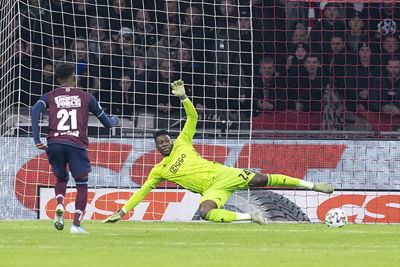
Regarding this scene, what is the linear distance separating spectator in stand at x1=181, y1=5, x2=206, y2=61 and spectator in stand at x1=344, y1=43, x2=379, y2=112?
9.09 feet

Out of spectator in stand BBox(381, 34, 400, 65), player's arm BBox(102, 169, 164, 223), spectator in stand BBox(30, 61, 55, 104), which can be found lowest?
player's arm BBox(102, 169, 164, 223)

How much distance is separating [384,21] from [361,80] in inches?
60.9

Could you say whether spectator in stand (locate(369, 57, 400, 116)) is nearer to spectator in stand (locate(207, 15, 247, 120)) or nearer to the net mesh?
the net mesh

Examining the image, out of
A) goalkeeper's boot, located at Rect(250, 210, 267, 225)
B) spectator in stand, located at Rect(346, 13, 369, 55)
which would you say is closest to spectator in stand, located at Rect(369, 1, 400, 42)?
spectator in stand, located at Rect(346, 13, 369, 55)

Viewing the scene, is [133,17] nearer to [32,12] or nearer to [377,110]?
[32,12]

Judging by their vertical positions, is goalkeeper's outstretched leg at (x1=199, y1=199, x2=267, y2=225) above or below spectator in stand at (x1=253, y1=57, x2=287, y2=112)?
below

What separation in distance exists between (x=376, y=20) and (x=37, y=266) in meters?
12.8

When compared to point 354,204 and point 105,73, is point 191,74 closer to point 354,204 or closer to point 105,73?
point 105,73

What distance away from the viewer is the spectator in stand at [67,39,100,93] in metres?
16.1

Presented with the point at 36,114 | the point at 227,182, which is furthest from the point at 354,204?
the point at 36,114

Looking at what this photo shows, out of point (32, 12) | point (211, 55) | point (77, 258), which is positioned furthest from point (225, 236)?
point (32, 12)

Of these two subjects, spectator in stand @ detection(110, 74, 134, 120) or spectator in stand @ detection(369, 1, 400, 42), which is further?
spectator in stand @ detection(369, 1, 400, 42)

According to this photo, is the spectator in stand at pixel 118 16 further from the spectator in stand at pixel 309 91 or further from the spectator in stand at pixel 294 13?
the spectator in stand at pixel 309 91

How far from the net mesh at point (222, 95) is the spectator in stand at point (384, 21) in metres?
0.03
